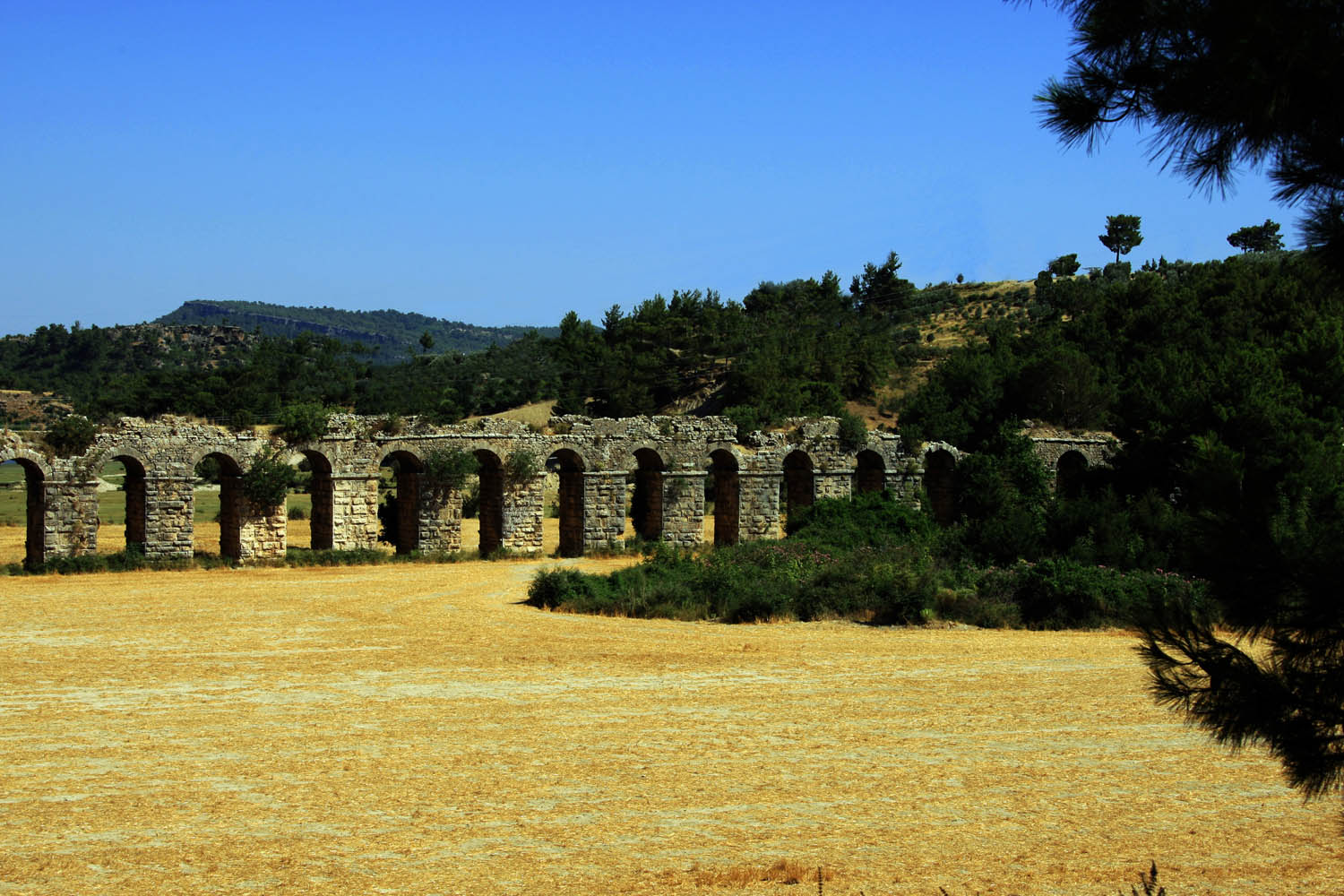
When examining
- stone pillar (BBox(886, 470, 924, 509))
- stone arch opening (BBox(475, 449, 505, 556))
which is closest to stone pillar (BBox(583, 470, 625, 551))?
stone arch opening (BBox(475, 449, 505, 556))

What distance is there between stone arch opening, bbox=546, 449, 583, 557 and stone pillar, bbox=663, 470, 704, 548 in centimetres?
182

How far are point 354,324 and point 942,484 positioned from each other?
15110 centimetres

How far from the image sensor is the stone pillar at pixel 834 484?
26422 millimetres

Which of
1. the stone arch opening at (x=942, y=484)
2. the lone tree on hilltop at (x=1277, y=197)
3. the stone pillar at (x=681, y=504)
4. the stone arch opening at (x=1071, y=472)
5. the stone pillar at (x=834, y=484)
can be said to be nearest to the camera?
the lone tree on hilltop at (x=1277, y=197)

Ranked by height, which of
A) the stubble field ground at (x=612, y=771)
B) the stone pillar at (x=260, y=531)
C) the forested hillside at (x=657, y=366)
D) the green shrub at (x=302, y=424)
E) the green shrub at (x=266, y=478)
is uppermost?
the forested hillside at (x=657, y=366)

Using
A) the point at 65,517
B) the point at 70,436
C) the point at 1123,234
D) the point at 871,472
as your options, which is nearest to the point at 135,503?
the point at 65,517

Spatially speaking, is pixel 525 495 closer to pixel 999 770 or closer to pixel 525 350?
pixel 999 770

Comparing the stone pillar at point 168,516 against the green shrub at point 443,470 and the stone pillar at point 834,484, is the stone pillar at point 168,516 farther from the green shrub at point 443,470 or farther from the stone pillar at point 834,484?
→ the stone pillar at point 834,484

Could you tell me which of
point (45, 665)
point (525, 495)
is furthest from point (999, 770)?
point (525, 495)

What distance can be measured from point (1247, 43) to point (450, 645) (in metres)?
11.5

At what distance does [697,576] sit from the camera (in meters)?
18.3

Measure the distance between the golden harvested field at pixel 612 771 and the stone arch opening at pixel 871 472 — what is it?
40.5ft

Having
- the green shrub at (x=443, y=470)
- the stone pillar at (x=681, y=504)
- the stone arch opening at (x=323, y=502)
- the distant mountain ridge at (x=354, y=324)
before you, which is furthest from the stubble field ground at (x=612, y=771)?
the distant mountain ridge at (x=354, y=324)

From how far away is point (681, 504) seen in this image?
25.5 metres
